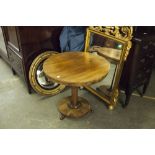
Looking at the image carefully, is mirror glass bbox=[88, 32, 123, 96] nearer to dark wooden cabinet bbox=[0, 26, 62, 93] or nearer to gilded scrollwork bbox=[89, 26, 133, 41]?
gilded scrollwork bbox=[89, 26, 133, 41]

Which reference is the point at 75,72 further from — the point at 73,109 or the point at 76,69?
the point at 73,109

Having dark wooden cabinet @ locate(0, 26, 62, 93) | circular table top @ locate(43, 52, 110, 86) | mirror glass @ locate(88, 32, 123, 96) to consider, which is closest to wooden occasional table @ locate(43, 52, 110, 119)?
circular table top @ locate(43, 52, 110, 86)

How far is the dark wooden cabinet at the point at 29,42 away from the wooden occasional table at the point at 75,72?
33 cm

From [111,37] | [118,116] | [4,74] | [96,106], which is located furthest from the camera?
[4,74]

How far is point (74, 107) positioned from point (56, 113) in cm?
20

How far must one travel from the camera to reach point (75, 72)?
4.69 ft

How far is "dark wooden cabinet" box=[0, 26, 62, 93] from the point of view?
1.72 meters

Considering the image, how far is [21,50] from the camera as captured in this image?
1786 millimetres

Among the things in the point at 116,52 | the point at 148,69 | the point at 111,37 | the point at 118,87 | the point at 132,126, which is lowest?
the point at 132,126

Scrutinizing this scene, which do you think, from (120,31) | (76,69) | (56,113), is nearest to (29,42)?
(76,69)

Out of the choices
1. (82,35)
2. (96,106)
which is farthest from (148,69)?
(82,35)

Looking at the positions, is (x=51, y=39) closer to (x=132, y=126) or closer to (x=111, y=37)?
(x=111, y=37)

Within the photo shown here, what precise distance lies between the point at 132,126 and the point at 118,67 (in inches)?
23.0

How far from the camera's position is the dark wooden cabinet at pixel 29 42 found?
67.9 inches
